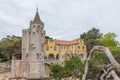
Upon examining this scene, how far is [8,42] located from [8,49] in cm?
174

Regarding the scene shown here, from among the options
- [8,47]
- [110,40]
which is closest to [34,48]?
[8,47]

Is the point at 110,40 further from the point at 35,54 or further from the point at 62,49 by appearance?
the point at 35,54

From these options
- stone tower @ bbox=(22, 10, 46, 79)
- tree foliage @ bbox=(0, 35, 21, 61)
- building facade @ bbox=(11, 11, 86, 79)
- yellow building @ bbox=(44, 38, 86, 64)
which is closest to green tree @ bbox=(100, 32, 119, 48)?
yellow building @ bbox=(44, 38, 86, 64)

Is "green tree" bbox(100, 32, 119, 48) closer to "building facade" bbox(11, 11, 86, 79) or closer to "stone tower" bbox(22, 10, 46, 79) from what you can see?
"building facade" bbox(11, 11, 86, 79)

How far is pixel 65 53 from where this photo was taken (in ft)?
197

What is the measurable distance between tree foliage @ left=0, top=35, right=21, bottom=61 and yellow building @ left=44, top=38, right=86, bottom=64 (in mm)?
10293

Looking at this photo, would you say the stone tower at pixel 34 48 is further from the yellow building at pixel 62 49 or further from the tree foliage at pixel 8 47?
the tree foliage at pixel 8 47

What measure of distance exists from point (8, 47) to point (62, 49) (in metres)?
13.8

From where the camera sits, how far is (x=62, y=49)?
6047cm

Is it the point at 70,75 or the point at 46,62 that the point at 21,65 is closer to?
the point at 46,62

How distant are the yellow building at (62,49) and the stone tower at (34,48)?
4.45m

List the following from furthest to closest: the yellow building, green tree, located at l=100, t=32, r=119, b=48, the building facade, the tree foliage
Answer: the tree foliage, the yellow building, green tree, located at l=100, t=32, r=119, b=48, the building facade

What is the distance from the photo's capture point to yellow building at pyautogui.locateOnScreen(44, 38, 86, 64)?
5881cm

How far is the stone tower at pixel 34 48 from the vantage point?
5200 cm
